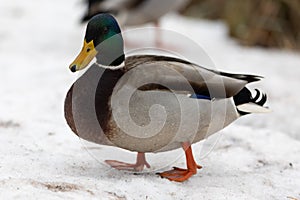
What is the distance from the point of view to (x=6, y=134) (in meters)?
4.25

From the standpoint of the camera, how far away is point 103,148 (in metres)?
4.22

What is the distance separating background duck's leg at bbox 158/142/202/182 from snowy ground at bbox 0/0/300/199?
54 millimetres

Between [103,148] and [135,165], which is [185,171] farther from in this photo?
[103,148]

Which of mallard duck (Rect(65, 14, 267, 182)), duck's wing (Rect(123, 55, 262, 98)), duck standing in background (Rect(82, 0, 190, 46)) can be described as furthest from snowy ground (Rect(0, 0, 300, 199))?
duck standing in background (Rect(82, 0, 190, 46))

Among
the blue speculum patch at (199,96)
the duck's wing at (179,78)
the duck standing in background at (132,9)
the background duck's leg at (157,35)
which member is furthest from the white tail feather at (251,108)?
the background duck's leg at (157,35)

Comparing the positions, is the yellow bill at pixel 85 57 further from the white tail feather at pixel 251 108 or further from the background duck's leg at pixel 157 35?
the background duck's leg at pixel 157 35

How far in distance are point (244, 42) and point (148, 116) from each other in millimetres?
5607

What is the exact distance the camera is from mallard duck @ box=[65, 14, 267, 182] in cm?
328

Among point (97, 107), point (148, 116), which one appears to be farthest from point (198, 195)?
point (97, 107)

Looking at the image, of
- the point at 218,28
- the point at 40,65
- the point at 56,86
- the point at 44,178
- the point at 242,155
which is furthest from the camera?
the point at 218,28

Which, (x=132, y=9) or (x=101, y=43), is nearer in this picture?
(x=101, y=43)

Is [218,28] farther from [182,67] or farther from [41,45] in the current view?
[182,67]

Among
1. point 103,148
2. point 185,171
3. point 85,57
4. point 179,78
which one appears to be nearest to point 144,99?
point 179,78

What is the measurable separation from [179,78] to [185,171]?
596 mm
